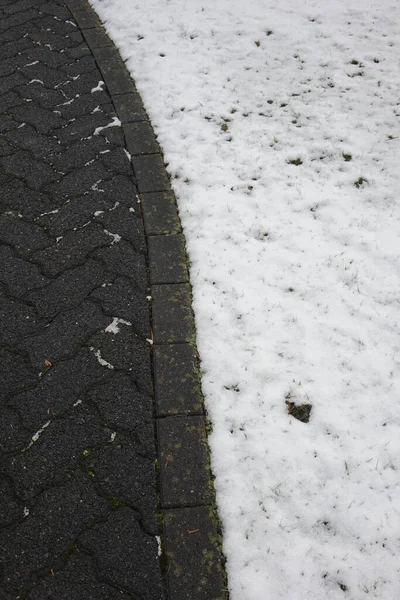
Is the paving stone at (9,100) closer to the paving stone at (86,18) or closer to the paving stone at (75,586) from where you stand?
the paving stone at (86,18)

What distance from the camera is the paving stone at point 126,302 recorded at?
2.77m

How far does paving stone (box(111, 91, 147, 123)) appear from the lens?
4062 mm

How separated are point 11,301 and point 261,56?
313 cm

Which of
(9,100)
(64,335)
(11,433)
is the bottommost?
(11,433)

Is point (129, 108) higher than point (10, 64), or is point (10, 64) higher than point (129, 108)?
point (10, 64)

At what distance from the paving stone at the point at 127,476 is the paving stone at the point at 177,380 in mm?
183

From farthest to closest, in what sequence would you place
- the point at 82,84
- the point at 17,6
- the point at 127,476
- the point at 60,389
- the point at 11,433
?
the point at 17,6
the point at 82,84
the point at 60,389
the point at 11,433
the point at 127,476

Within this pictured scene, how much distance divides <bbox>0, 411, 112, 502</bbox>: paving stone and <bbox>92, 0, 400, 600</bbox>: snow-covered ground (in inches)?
21.9

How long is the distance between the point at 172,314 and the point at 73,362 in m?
0.57

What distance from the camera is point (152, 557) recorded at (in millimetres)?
1994

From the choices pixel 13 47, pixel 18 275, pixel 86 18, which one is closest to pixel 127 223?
pixel 18 275

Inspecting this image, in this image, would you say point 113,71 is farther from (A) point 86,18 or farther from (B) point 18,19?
(B) point 18,19

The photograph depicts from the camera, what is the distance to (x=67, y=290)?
2.92 m

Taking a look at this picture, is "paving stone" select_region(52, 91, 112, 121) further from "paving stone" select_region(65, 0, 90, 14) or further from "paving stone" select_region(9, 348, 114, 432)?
"paving stone" select_region(9, 348, 114, 432)
